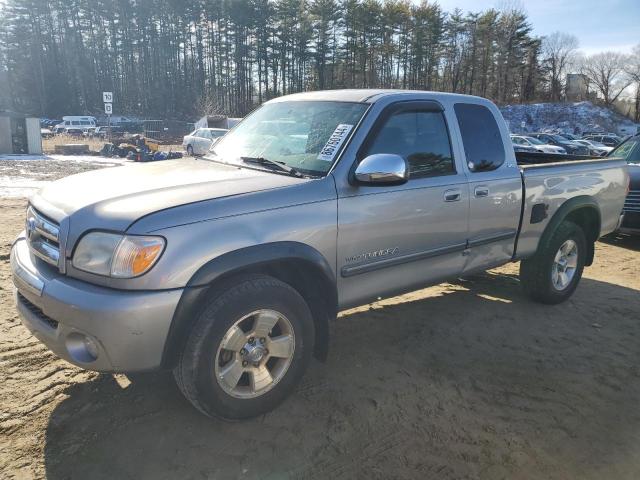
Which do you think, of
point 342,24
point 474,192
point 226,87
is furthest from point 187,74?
point 474,192

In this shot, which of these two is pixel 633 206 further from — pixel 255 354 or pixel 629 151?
pixel 255 354

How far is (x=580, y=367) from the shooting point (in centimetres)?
383

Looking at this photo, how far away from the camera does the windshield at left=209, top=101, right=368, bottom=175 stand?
3293 mm

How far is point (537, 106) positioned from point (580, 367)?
6539 cm

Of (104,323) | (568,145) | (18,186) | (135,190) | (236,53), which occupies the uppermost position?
(236,53)

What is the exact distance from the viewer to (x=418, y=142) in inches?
146

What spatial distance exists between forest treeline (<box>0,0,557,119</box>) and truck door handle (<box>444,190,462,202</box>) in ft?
212

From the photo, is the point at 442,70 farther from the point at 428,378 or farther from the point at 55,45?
the point at 428,378

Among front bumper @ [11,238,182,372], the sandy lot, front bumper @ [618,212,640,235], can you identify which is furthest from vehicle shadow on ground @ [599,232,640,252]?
front bumper @ [11,238,182,372]

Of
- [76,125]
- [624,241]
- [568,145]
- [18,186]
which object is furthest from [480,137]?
[76,125]

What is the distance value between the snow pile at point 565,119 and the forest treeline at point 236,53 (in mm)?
9868

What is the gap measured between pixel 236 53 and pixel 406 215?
70.1 m

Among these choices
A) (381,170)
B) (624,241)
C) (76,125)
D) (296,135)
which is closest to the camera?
(381,170)

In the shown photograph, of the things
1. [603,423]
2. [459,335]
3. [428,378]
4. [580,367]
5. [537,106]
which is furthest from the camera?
[537,106]
